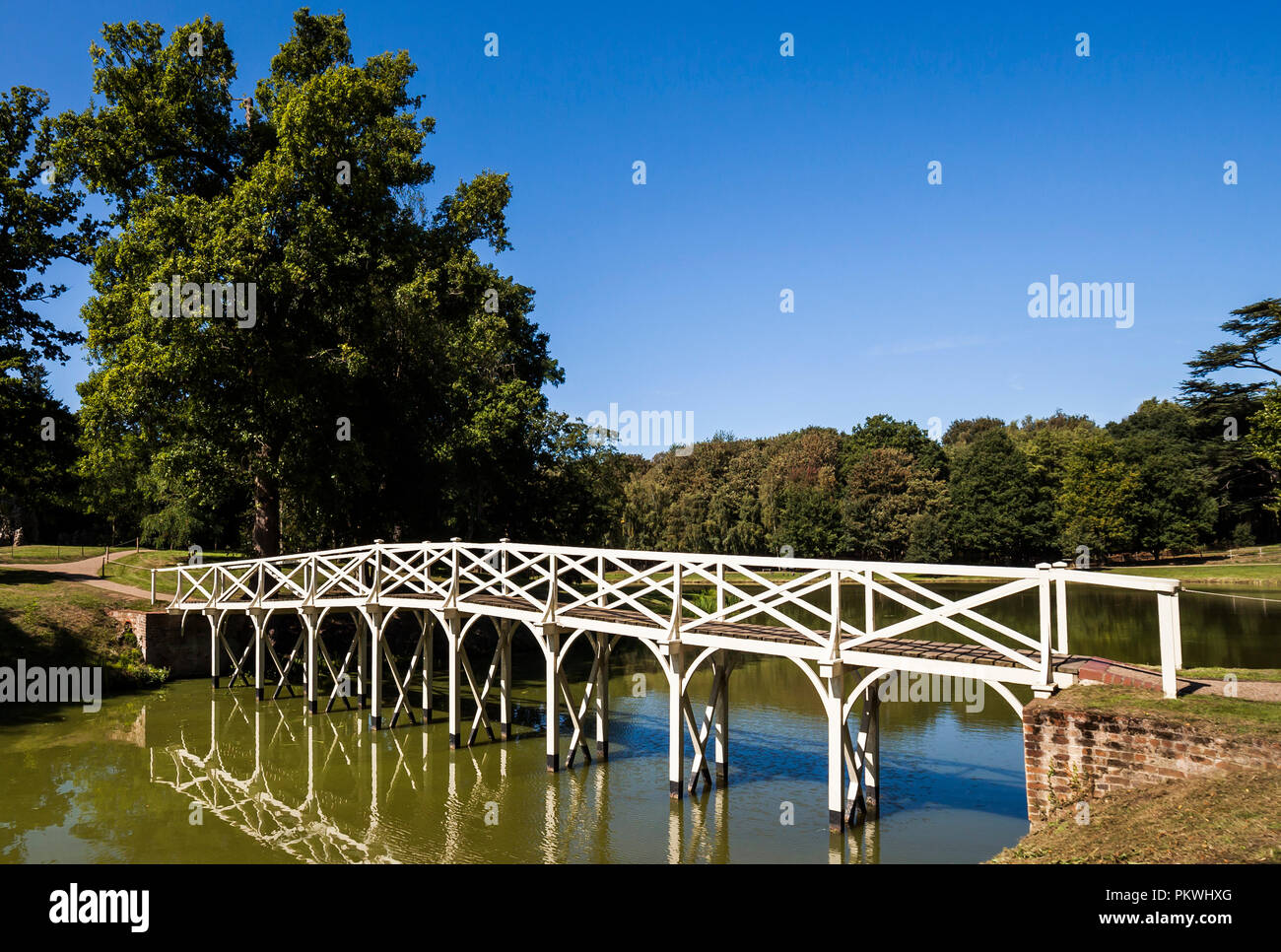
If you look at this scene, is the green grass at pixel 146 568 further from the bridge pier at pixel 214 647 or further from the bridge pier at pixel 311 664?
the bridge pier at pixel 311 664

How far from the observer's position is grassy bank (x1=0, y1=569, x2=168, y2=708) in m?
22.3

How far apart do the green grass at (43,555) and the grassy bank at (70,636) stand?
12618mm

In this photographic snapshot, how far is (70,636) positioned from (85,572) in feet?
34.2

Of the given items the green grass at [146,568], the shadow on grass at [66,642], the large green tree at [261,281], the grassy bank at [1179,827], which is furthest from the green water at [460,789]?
the green grass at [146,568]

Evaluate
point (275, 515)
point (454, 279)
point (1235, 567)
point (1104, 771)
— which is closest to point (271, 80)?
point (454, 279)

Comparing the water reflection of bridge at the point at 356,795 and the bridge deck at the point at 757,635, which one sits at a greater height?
the bridge deck at the point at 757,635

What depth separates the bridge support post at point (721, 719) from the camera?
1362cm

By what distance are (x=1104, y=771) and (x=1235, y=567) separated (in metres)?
51.9

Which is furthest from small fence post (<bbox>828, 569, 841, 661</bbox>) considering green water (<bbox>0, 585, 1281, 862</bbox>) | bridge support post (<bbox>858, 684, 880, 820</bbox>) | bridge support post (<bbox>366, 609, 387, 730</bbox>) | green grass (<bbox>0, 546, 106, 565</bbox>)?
green grass (<bbox>0, 546, 106, 565</bbox>)

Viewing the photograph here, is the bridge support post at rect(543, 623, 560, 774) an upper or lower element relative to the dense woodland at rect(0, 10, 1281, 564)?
lower

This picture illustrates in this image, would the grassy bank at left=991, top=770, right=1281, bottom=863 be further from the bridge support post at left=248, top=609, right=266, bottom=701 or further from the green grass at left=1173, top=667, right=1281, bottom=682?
the bridge support post at left=248, top=609, right=266, bottom=701

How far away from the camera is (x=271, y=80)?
27.5 m

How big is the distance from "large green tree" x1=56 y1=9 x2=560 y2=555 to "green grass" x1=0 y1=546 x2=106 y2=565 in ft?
36.4

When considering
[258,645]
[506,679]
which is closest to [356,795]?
[506,679]
